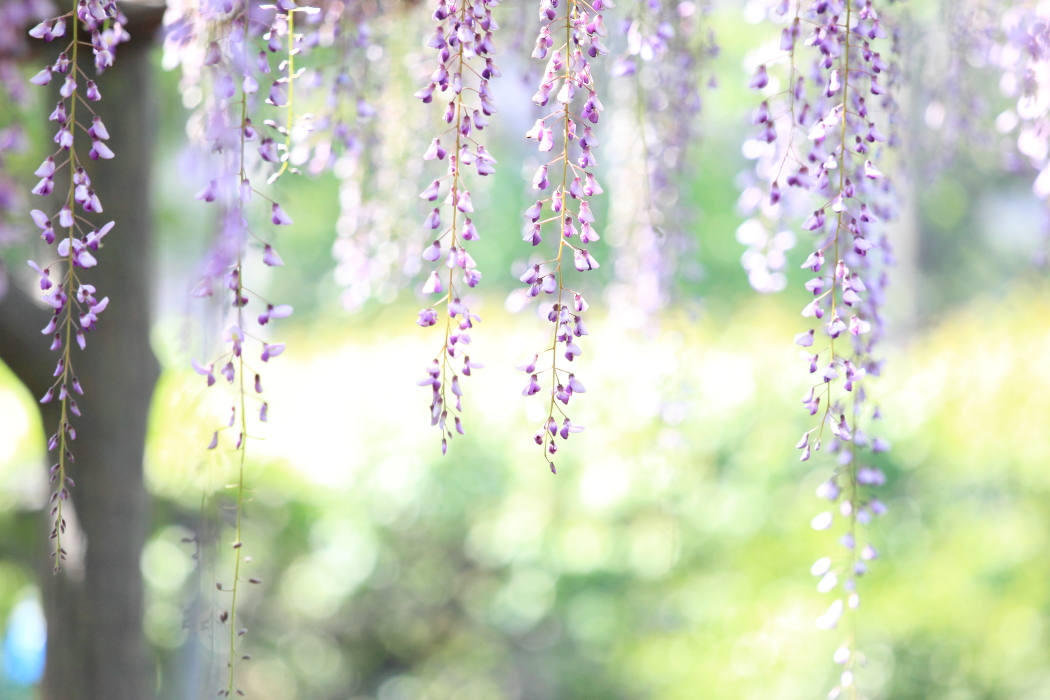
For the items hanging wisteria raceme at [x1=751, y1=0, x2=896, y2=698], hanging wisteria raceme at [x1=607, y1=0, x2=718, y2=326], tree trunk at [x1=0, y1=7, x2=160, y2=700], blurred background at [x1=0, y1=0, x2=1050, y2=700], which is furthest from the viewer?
blurred background at [x1=0, y1=0, x2=1050, y2=700]

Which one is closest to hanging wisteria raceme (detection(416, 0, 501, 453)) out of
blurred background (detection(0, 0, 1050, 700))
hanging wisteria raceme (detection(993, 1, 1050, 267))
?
hanging wisteria raceme (detection(993, 1, 1050, 267))

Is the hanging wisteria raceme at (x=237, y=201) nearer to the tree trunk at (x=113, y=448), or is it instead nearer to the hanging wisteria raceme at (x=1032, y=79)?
the tree trunk at (x=113, y=448)

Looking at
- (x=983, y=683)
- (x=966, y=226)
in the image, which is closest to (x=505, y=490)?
(x=983, y=683)

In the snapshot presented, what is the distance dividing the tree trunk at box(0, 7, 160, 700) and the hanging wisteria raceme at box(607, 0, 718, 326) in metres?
1.02

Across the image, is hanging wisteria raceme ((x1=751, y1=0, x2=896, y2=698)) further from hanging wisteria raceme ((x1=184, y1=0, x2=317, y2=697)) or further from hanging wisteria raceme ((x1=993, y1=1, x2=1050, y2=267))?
hanging wisteria raceme ((x1=184, y1=0, x2=317, y2=697))

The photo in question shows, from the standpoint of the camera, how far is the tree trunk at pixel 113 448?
1.74m

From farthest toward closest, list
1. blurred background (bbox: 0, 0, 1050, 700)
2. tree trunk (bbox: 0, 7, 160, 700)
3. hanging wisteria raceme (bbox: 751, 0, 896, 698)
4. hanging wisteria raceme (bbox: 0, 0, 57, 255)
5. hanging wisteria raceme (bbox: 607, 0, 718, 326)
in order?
blurred background (bbox: 0, 0, 1050, 700) → tree trunk (bbox: 0, 7, 160, 700) → hanging wisteria raceme (bbox: 607, 0, 718, 326) → hanging wisteria raceme (bbox: 751, 0, 896, 698) → hanging wisteria raceme (bbox: 0, 0, 57, 255)

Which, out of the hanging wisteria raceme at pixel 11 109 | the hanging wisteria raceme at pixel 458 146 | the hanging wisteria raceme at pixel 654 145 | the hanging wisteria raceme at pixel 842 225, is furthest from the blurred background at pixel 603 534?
the hanging wisteria raceme at pixel 11 109

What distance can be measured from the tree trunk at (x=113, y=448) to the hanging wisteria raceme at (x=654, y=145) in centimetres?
102

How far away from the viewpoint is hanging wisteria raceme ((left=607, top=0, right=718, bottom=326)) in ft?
4.57

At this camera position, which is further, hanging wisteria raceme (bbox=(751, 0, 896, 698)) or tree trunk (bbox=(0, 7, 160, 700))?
tree trunk (bbox=(0, 7, 160, 700))

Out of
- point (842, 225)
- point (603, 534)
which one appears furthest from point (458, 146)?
point (603, 534)

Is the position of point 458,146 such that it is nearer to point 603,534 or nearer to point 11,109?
point 11,109

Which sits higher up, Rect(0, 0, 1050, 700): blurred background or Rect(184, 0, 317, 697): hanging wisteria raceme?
Rect(184, 0, 317, 697): hanging wisteria raceme
